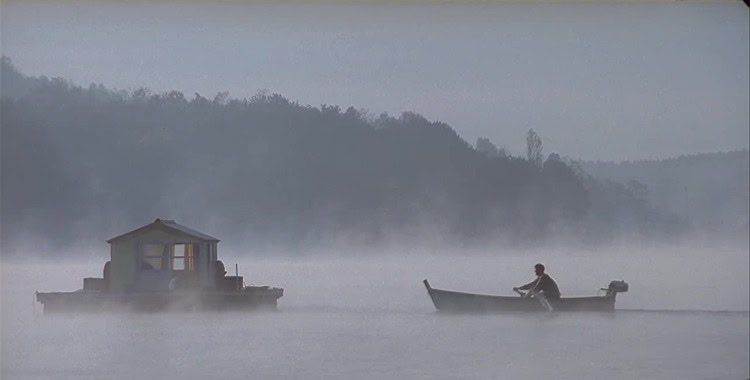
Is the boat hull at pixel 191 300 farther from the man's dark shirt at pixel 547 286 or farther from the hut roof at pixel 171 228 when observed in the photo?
the man's dark shirt at pixel 547 286

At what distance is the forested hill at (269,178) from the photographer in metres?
5.94

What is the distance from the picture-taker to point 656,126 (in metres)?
6.16

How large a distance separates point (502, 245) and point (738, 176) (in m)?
1.22

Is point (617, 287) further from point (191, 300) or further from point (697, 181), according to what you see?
point (191, 300)

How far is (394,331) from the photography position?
6.07m

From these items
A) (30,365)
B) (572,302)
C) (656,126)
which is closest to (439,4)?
(656,126)

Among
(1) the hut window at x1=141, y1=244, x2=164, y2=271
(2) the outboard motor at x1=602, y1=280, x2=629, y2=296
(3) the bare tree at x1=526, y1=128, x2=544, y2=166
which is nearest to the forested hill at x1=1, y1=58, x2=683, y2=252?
(3) the bare tree at x1=526, y1=128, x2=544, y2=166

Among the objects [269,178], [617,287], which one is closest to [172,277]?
[269,178]

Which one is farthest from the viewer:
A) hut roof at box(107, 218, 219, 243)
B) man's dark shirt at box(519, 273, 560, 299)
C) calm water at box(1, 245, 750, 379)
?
man's dark shirt at box(519, 273, 560, 299)

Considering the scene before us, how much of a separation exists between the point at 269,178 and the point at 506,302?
1.34 meters

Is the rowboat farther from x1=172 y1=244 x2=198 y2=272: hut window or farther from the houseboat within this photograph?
x1=172 y1=244 x2=198 y2=272: hut window

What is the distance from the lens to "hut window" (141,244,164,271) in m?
6.04

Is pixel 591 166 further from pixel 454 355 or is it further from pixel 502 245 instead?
pixel 454 355

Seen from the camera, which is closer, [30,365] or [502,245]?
[30,365]
